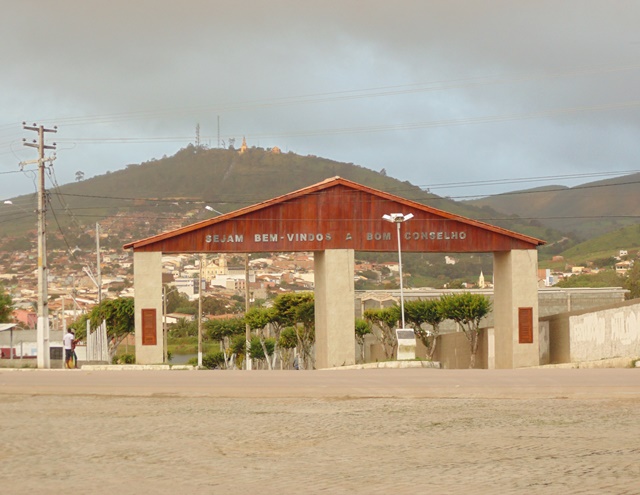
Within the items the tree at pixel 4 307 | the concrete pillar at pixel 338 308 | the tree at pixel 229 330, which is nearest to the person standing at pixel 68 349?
the concrete pillar at pixel 338 308

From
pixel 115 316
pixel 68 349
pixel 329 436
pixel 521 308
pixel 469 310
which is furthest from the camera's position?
pixel 115 316

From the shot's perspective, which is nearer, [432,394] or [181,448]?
[181,448]

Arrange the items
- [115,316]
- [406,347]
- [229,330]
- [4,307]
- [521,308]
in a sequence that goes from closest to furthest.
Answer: [406,347] → [521,308] → [115,316] → [229,330] → [4,307]

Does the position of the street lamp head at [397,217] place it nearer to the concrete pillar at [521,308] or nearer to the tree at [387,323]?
the concrete pillar at [521,308]

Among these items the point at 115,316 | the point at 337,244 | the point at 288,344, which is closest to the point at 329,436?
the point at 337,244

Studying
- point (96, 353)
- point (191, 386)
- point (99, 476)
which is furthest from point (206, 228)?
point (99, 476)

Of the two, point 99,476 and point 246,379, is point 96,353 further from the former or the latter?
point 99,476

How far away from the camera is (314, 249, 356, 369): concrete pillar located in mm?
41219

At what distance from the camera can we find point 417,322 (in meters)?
52.1

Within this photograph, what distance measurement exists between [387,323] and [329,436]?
142 ft

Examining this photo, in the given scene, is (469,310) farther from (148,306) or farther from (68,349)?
(68,349)

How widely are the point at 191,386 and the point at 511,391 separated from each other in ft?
25.0

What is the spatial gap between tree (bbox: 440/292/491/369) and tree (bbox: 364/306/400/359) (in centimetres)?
563

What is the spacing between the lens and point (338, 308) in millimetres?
41406
